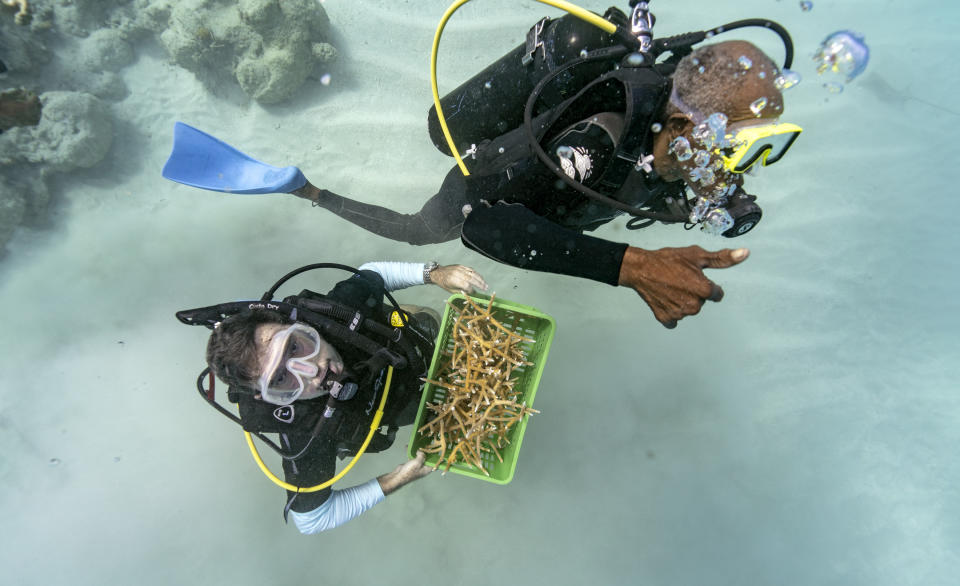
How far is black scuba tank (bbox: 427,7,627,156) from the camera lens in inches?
93.0

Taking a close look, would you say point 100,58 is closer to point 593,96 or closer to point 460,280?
point 460,280

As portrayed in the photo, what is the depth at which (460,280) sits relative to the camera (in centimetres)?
278

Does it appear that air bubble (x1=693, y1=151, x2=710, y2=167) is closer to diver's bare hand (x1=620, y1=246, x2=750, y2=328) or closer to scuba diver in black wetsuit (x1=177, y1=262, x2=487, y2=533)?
diver's bare hand (x1=620, y1=246, x2=750, y2=328)

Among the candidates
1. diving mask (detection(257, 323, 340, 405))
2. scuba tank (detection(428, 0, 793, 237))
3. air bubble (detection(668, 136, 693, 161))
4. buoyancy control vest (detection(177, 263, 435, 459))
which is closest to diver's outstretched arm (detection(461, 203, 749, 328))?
scuba tank (detection(428, 0, 793, 237))

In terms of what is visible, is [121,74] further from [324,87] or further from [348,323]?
[348,323]

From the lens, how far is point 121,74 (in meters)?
5.62

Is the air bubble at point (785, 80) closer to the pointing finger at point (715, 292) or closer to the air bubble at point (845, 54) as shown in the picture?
the pointing finger at point (715, 292)

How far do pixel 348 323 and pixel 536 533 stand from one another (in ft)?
10.6

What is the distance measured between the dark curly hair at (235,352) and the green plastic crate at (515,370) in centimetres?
103

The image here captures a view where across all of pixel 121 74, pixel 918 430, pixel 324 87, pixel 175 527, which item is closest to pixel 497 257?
pixel 324 87

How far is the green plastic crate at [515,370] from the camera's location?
2734 mm

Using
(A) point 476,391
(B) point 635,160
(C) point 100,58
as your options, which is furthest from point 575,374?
(C) point 100,58

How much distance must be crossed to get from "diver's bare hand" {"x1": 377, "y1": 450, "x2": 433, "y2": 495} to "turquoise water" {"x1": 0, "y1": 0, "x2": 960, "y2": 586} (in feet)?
5.15

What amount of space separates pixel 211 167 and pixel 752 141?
4187 mm
